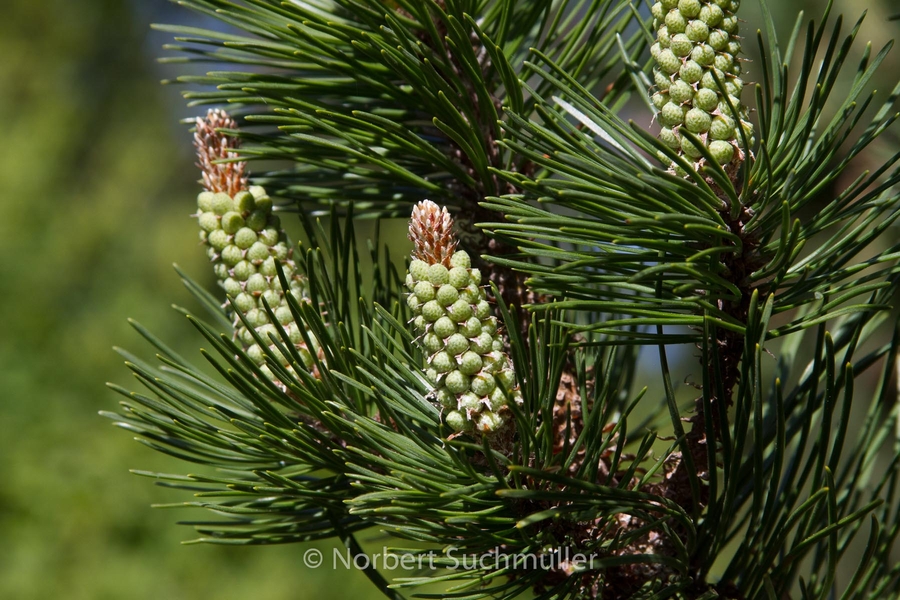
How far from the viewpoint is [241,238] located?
47cm

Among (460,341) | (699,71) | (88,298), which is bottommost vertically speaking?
(88,298)

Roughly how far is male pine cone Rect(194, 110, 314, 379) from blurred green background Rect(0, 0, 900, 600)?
0.92 meters

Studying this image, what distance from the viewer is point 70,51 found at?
4.19 metres

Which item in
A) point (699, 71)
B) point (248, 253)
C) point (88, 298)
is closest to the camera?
point (699, 71)

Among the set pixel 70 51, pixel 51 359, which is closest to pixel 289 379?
pixel 51 359

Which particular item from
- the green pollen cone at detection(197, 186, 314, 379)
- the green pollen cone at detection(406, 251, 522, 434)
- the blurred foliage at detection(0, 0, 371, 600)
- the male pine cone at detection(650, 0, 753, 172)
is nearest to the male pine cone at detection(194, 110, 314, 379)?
the green pollen cone at detection(197, 186, 314, 379)

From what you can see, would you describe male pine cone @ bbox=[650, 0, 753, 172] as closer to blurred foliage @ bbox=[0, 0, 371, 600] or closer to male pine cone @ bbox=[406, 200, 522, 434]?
male pine cone @ bbox=[406, 200, 522, 434]

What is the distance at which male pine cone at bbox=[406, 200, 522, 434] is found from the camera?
376mm

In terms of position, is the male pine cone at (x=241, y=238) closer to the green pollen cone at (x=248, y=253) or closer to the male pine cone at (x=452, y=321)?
the green pollen cone at (x=248, y=253)

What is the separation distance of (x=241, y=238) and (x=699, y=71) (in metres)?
0.28

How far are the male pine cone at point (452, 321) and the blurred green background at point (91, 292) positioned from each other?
35.9 inches

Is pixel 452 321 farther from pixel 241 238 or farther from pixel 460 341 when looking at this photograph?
pixel 241 238

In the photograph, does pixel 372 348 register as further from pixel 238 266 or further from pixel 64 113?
pixel 64 113

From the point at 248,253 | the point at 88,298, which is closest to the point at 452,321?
the point at 248,253
